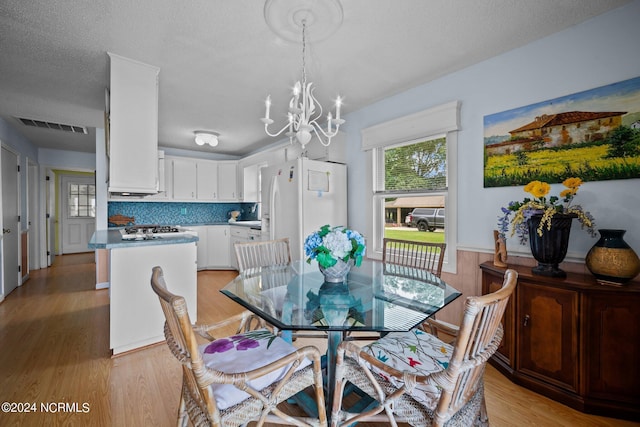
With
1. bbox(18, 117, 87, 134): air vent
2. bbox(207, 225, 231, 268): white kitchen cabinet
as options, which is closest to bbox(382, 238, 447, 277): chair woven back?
bbox(207, 225, 231, 268): white kitchen cabinet

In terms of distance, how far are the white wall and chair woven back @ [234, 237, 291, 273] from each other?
1.61m

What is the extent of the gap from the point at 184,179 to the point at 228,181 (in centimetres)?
83

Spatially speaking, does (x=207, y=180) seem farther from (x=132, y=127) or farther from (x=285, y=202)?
(x=132, y=127)

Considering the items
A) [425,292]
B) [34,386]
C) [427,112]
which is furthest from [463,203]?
[34,386]

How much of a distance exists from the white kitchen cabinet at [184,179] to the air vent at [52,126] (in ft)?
4.53

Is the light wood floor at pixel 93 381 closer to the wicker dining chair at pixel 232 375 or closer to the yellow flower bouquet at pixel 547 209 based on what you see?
the wicker dining chair at pixel 232 375

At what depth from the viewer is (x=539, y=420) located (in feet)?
4.95

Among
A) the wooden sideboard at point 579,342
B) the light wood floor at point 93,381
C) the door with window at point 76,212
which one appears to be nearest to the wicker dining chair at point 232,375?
the light wood floor at point 93,381

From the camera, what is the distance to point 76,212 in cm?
704

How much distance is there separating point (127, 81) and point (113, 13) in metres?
0.65

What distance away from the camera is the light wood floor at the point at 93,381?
4.99ft

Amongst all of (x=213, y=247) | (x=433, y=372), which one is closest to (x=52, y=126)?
(x=213, y=247)

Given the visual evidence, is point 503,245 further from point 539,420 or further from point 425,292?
point 539,420

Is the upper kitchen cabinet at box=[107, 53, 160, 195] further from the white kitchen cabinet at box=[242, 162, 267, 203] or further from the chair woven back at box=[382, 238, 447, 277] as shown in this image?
the white kitchen cabinet at box=[242, 162, 267, 203]
